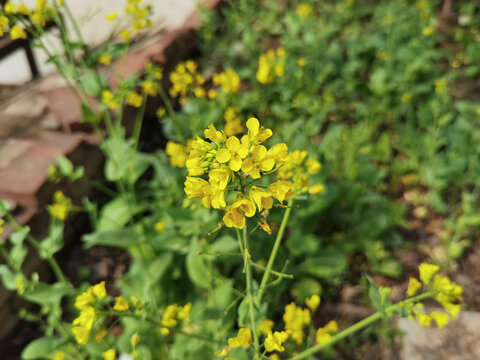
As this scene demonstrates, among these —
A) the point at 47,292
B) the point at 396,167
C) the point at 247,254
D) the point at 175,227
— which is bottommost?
the point at 396,167

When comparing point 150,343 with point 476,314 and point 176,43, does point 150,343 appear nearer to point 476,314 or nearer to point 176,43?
point 476,314

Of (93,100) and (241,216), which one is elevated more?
(241,216)

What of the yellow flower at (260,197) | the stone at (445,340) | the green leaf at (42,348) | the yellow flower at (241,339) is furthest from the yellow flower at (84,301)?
the stone at (445,340)

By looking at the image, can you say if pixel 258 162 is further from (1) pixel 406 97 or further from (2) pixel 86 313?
(1) pixel 406 97

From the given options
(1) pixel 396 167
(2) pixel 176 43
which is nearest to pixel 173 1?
(2) pixel 176 43

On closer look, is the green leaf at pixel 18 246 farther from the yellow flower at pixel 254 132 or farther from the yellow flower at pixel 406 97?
the yellow flower at pixel 406 97

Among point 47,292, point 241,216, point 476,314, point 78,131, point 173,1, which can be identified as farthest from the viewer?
point 173,1

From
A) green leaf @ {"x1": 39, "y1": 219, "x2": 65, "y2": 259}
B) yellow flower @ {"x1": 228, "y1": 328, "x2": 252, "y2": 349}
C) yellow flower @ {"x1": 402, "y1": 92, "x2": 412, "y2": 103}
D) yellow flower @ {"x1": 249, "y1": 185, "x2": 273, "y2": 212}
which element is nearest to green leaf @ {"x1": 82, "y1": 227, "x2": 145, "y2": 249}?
green leaf @ {"x1": 39, "y1": 219, "x2": 65, "y2": 259}

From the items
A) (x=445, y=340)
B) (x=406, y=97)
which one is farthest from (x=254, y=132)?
(x=406, y=97)
